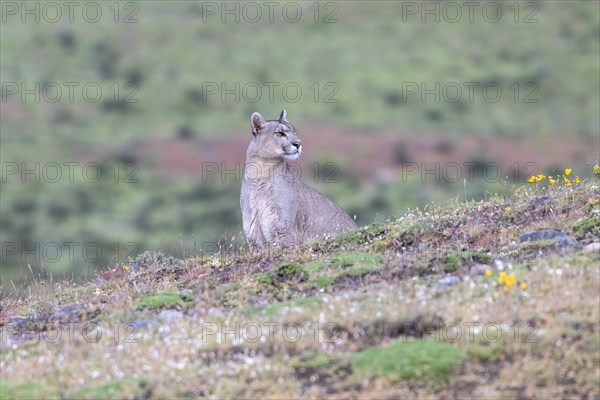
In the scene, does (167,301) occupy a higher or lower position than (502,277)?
lower

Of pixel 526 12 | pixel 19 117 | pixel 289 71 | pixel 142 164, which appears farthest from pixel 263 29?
pixel 142 164

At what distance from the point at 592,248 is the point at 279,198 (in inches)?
244

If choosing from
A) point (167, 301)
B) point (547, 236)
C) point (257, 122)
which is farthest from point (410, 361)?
point (257, 122)

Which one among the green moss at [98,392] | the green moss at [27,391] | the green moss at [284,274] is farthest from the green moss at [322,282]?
the green moss at [27,391]

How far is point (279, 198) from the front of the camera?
18219mm

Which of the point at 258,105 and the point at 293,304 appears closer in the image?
the point at 293,304

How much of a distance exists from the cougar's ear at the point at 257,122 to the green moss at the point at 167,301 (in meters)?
5.53

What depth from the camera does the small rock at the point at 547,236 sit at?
1403cm

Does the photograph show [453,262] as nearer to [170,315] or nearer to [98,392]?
[170,315]

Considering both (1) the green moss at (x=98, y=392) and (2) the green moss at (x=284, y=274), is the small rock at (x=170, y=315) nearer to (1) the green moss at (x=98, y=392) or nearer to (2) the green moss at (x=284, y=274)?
(2) the green moss at (x=284, y=274)

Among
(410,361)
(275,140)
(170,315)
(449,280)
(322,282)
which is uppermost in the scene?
A: (275,140)

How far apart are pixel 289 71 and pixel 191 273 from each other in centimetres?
6850

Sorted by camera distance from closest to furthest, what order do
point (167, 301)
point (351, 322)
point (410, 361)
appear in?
point (410, 361)
point (351, 322)
point (167, 301)

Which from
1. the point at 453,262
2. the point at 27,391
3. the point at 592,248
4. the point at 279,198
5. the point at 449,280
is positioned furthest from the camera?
the point at 279,198
